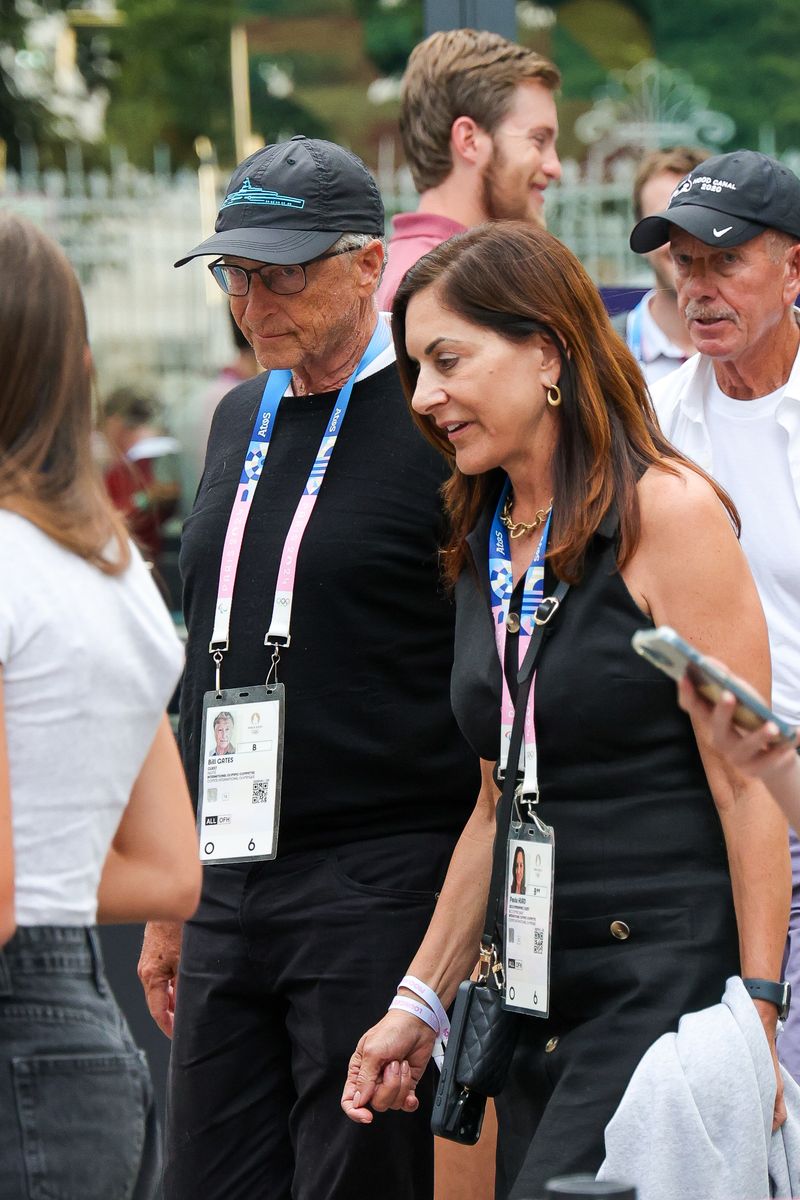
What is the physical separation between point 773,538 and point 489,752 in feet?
2.76

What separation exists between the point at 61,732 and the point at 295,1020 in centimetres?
129

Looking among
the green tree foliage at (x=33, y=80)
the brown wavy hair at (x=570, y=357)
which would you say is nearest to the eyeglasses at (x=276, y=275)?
the brown wavy hair at (x=570, y=357)

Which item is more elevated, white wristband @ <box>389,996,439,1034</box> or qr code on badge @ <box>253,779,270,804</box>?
qr code on badge @ <box>253,779,270,804</box>

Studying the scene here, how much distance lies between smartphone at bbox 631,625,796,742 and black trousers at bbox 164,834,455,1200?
1173 millimetres

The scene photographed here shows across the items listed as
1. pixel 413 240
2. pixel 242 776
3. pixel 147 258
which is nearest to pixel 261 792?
pixel 242 776

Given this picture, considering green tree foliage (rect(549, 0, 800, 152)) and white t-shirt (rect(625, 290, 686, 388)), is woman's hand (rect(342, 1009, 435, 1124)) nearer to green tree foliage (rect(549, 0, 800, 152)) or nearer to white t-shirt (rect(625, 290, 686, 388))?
white t-shirt (rect(625, 290, 686, 388))

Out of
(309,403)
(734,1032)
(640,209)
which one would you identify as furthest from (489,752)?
(640,209)

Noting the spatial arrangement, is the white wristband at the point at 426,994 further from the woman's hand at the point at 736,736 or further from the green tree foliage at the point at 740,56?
the green tree foliage at the point at 740,56

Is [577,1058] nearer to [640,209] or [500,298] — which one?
[500,298]

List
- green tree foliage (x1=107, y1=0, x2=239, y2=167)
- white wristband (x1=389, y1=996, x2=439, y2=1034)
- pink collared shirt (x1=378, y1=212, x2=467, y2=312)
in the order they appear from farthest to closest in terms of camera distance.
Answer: green tree foliage (x1=107, y1=0, x2=239, y2=167)
pink collared shirt (x1=378, y1=212, x2=467, y2=312)
white wristband (x1=389, y1=996, x2=439, y2=1034)

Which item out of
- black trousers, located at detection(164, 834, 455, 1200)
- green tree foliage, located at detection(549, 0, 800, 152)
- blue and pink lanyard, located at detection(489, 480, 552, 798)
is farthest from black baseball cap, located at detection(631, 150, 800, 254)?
green tree foliage, located at detection(549, 0, 800, 152)

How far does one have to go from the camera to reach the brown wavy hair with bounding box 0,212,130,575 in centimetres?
198

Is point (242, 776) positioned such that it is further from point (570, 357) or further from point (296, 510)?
point (570, 357)

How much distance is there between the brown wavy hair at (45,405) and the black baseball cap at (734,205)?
155cm
